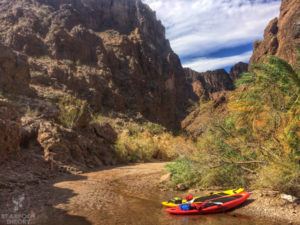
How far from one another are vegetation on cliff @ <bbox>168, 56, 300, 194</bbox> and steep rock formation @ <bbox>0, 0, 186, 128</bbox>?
30604mm

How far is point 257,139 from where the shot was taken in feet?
41.8

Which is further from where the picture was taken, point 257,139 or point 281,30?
point 281,30

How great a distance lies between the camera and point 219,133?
13836mm

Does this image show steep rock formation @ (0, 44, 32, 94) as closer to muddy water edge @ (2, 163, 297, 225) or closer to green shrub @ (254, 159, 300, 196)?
muddy water edge @ (2, 163, 297, 225)

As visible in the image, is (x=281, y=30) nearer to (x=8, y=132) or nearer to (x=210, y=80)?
(x=210, y=80)

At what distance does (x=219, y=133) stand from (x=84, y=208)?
198 inches

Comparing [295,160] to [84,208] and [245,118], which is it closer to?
[245,118]

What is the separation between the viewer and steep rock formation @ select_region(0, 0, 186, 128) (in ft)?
164

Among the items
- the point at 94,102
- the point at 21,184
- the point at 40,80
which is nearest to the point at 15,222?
the point at 21,184

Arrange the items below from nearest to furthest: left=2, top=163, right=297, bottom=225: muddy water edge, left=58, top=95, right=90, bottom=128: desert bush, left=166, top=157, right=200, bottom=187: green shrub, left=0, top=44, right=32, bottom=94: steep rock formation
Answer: left=2, top=163, right=297, bottom=225: muddy water edge < left=166, top=157, right=200, bottom=187: green shrub < left=58, top=95, right=90, bottom=128: desert bush < left=0, top=44, right=32, bottom=94: steep rock formation

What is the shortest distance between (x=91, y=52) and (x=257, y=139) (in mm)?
47106

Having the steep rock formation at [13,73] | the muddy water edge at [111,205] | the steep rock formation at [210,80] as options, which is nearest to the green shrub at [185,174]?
the muddy water edge at [111,205]

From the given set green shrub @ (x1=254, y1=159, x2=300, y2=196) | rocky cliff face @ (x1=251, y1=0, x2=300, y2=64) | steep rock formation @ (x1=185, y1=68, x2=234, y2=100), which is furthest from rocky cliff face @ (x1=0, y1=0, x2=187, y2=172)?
steep rock formation @ (x1=185, y1=68, x2=234, y2=100)

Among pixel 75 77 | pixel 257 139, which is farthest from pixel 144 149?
pixel 75 77
